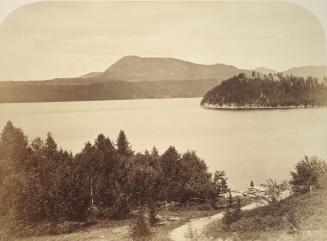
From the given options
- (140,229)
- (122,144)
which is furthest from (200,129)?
(140,229)

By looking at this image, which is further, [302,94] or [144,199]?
[302,94]

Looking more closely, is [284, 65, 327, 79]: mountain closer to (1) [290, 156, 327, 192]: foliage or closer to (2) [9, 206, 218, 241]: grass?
(1) [290, 156, 327, 192]: foliage

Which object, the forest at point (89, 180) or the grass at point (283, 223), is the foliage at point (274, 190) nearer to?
the grass at point (283, 223)

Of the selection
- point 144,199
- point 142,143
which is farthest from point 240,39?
point 144,199

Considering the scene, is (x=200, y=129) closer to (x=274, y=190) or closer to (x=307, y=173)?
(x=274, y=190)

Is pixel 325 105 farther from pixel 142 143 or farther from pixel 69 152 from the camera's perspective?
pixel 69 152

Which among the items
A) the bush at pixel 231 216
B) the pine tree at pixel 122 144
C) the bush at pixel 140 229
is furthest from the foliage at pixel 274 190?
the pine tree at pixel 122 144
